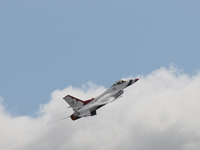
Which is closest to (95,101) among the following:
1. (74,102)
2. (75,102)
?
(75,102)

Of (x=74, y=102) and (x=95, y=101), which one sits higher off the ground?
(x=74, y=102)

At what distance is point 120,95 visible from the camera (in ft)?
266

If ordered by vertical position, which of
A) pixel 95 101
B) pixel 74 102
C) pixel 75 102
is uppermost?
pixel 74 102

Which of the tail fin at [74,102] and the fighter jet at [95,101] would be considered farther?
the tail fin at [74,102]

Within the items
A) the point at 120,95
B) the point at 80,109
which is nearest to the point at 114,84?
the point at 120,95

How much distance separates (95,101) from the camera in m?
79.8

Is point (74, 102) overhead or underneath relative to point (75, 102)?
overhead

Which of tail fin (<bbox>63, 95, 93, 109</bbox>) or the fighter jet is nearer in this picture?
the fighter jet

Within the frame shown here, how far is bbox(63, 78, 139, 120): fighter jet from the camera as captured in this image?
250 ft

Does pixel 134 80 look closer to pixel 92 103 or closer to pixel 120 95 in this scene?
pixel 120 95

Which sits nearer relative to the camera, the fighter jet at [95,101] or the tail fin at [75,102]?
the fighter jet at [95,101]

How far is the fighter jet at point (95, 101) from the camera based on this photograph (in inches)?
2997

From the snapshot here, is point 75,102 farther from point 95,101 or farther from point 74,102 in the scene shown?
point 95,101

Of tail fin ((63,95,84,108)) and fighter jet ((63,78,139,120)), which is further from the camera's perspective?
tail fin ((63,95,84,108))
